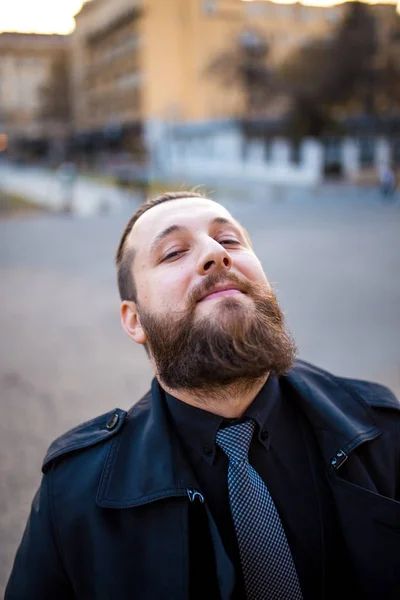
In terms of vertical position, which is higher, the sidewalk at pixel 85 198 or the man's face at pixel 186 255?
the man's face at pixel 186 255

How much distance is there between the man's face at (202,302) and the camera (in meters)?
1.64

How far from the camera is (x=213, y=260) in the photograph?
1.80 meters

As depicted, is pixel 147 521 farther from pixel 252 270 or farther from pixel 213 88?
pixel 213 88

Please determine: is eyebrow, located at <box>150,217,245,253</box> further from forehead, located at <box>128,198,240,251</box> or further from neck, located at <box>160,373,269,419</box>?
neck, located at <box>160,373,269,419</box>

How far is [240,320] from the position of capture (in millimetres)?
1671

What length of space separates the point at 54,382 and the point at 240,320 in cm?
378

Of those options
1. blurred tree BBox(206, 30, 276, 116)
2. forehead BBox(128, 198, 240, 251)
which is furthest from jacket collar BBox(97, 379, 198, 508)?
blurred tree BBox(206, 30, 276, 116)

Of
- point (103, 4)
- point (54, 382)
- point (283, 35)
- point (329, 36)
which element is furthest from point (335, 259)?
point (103, 4)

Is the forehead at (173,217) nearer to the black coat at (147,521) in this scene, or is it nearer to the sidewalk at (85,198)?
the black coat at (147,521)

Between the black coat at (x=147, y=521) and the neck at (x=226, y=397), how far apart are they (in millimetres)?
122

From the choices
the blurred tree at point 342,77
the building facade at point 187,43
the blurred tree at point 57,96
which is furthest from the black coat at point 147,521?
the blurred tree at point 57,96

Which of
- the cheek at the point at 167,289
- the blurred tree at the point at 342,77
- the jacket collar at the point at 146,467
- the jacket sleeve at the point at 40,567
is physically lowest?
the jacket sleeve at the point at 40,567

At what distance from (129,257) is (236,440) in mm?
833

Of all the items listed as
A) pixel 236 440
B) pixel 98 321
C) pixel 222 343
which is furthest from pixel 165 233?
pixel 98 321
